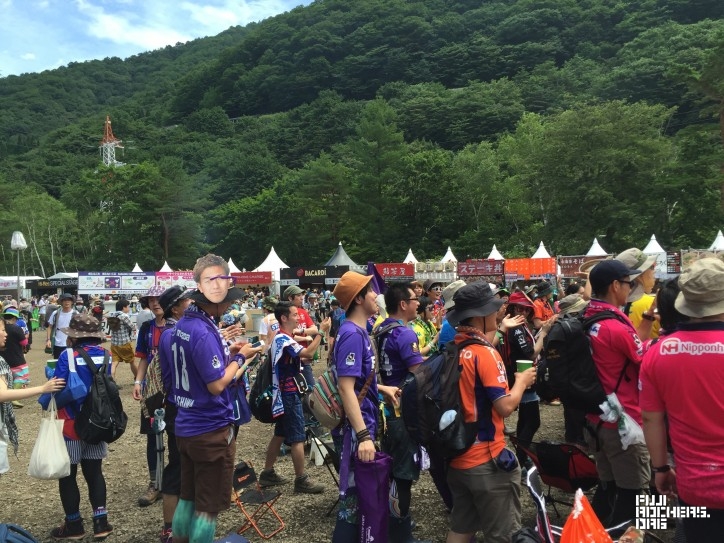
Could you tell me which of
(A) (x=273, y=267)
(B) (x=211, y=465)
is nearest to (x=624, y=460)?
(B) (x=211, y=465)

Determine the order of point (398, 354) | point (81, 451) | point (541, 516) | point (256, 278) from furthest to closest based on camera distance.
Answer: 1. point (256, 278)
2. point (81, 451)
3. point (398, 354)
4. point (541, 516)

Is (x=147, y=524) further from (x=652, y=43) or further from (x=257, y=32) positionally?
(x=257, y=32)

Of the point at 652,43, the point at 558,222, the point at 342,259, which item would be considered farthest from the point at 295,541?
the point at 652,43

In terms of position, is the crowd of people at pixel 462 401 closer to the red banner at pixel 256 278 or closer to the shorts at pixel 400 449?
the shorts at pixel 400 449

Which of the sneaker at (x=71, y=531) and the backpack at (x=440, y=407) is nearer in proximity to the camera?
the backpack at (x=440, y=407)

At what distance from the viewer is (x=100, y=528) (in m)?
4.44

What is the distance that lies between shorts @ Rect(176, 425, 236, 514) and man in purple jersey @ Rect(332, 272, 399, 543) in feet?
2.29

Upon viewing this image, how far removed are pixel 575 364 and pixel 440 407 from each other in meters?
1.20

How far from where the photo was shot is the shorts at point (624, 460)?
347cm

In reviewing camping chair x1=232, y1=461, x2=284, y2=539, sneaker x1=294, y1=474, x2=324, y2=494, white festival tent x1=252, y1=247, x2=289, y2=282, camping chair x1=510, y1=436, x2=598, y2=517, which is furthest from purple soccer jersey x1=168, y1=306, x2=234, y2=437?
white festival tent x1=252, y1=247, x2=289, y2=282

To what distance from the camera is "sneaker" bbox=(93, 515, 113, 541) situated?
174 inches

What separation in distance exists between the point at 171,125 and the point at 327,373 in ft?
447

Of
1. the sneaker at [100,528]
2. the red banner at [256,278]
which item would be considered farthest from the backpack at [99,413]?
the red banner at [256,278]

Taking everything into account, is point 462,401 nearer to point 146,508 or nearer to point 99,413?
point 99,413
